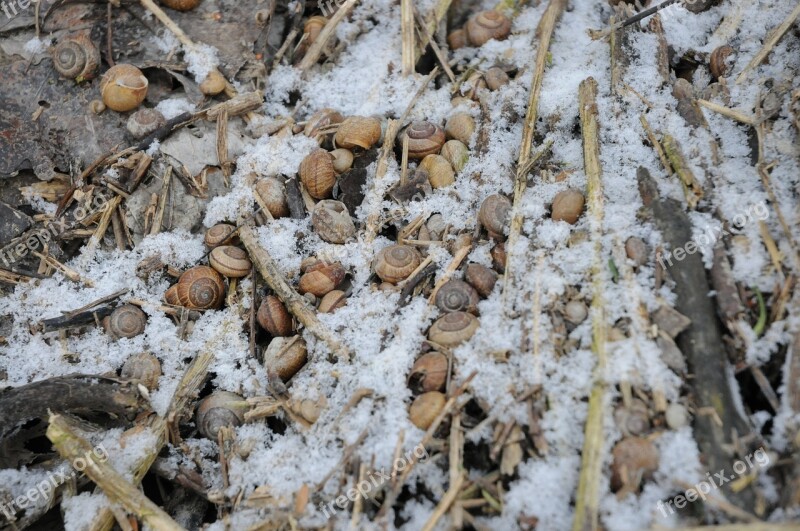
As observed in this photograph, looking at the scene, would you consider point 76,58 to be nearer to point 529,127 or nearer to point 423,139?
point 423,139

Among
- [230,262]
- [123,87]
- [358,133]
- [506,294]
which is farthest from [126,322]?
[506,294]

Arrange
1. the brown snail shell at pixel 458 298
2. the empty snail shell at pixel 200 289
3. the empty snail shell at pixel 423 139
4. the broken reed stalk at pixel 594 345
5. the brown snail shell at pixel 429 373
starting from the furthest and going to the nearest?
1. the empty snail shell at pixel 423 139
2. the empty snail shell at pixel 200 289
3. the brown snail shell at pixel 458 298
4. the brown snail shell at pixel 429 373
5. the broken reed stalk at pixel 594 345

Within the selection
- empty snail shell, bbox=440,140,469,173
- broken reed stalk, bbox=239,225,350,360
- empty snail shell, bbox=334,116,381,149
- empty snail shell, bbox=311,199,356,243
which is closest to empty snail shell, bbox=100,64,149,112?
broken reed stalk, bbox=239,225,350,360

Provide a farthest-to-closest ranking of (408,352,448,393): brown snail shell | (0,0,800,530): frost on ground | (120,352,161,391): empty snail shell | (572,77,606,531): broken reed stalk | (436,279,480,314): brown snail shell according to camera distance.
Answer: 1. (120,352,161,391): empty snail shell
2. (436,279,480,314): brown snail shell
3. (408,352,448,393): brown snail shell
4. (0,0,800,530): frost on ground
5. (572,77,606,531): broken reed stalk

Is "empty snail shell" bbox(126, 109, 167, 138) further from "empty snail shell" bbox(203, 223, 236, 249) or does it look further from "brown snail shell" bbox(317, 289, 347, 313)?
"brown snail shell" bbox(317, 289, 347, 313)

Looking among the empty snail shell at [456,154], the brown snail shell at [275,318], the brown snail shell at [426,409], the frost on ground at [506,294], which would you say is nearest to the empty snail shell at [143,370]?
the frost on ground at [506,294]

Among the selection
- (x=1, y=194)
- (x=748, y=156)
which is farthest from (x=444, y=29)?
(x=1, y=194)

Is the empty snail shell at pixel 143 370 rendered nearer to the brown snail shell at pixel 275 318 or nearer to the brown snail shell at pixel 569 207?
the brown snail shell at pixel 275 318
